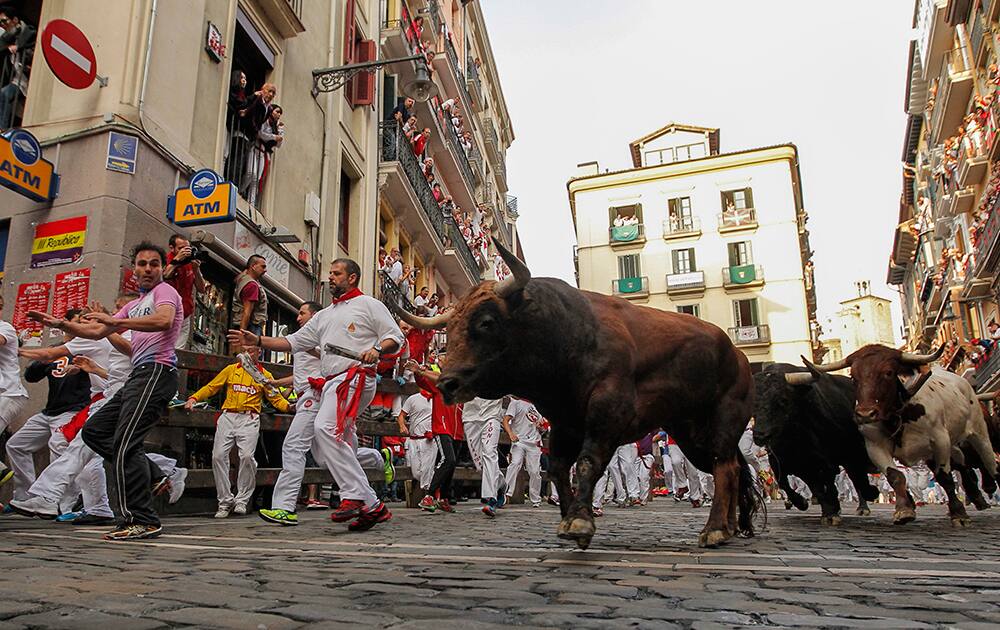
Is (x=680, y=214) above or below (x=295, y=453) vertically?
above

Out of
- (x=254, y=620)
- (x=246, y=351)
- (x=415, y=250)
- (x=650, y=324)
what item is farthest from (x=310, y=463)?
(x=415, y=250)

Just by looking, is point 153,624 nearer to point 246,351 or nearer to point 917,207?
point 246,351

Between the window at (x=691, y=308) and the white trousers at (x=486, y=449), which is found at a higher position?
the window at (x=691, y=308)

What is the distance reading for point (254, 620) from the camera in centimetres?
241

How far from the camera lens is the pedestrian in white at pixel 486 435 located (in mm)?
10023

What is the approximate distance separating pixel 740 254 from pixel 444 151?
24649mm

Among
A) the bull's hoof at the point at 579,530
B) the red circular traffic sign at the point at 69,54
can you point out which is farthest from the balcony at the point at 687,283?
the bull's hoof at the point at 579,530

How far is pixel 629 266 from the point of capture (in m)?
49.1

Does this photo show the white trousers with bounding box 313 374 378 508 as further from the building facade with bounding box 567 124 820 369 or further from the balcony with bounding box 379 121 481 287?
the building facade with bounding box 567 124 820 369

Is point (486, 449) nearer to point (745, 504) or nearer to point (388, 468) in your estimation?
Result: point (388, 468)

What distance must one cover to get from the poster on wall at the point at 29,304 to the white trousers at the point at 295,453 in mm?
5198

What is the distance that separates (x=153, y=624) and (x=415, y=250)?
81.7 ft

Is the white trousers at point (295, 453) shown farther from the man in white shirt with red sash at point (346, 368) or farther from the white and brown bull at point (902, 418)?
the white and brown bull at point (902, 418)

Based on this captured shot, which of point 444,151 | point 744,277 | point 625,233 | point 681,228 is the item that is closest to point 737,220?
point 681,228
